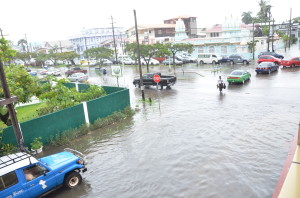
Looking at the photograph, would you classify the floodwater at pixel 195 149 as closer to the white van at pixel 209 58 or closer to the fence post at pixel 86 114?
the fence post at pixel 86 114

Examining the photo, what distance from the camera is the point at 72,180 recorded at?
9242mm

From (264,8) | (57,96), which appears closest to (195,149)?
(57,96)

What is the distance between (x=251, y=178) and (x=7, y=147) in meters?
10.1

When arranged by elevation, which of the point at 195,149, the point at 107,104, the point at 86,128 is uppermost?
the point at 107,104

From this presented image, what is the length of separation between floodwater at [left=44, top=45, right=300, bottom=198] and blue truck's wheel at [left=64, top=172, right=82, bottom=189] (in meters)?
0.20

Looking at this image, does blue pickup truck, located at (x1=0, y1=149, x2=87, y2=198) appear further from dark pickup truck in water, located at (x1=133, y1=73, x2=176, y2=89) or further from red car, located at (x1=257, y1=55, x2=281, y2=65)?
red car, located at (x1=257, y1=55, x2=281, y2=65)

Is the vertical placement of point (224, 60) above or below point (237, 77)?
above

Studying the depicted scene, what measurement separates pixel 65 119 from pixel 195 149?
284 inches

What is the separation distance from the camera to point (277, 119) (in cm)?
1459

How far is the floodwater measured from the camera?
874 cm

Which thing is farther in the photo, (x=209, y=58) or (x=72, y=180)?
(x=209, y=58)

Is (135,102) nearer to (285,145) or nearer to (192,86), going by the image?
(192,86)

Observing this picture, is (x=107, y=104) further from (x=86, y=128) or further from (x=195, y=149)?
(x=195, y=149)

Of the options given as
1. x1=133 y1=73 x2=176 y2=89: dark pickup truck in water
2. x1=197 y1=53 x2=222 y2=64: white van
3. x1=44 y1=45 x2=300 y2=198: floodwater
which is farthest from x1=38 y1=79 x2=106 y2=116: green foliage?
x1=197 y1=53 x2=222 y2=64: white van
